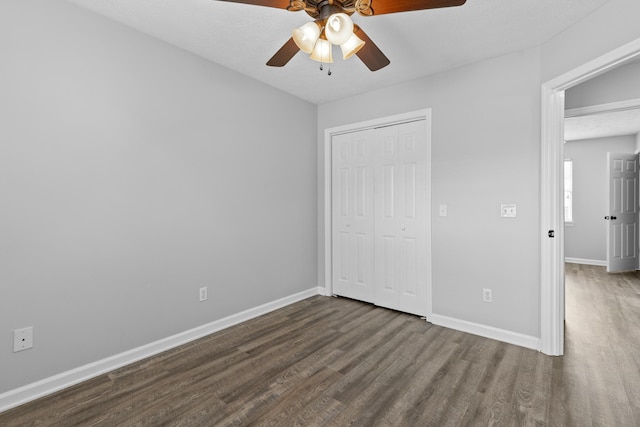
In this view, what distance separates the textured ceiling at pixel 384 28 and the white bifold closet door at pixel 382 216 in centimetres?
78

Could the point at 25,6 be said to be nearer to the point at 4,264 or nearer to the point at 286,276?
the point at 4,264

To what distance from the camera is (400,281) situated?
131 inches

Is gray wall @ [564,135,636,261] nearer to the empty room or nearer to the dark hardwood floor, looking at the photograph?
the empty room

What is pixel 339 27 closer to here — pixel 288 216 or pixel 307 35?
pixel 307 35

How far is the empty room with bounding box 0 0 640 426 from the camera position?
1.80 meters

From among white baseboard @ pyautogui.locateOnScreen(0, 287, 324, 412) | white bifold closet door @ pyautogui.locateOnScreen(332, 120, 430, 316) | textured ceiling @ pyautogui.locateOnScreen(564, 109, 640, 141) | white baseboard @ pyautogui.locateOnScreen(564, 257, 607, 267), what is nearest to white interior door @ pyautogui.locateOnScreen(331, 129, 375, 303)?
white bifold closet door @ pyautogui.locateOnScreen(332, 120, 430, 316)

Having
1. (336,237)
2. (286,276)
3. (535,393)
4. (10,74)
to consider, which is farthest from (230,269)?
(535,393)

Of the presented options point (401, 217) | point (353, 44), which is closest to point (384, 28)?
point (353, 44)

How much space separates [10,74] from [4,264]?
1.13m

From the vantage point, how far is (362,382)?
2.02 m

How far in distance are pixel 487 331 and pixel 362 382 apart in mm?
1425

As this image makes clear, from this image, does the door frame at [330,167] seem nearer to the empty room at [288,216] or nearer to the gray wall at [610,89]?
the empty room at [288,216]

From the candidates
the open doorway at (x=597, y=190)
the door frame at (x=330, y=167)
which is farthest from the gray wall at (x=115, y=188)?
the open doorway at (x=597, y=190)

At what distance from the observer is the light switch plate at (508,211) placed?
2.61 metres
